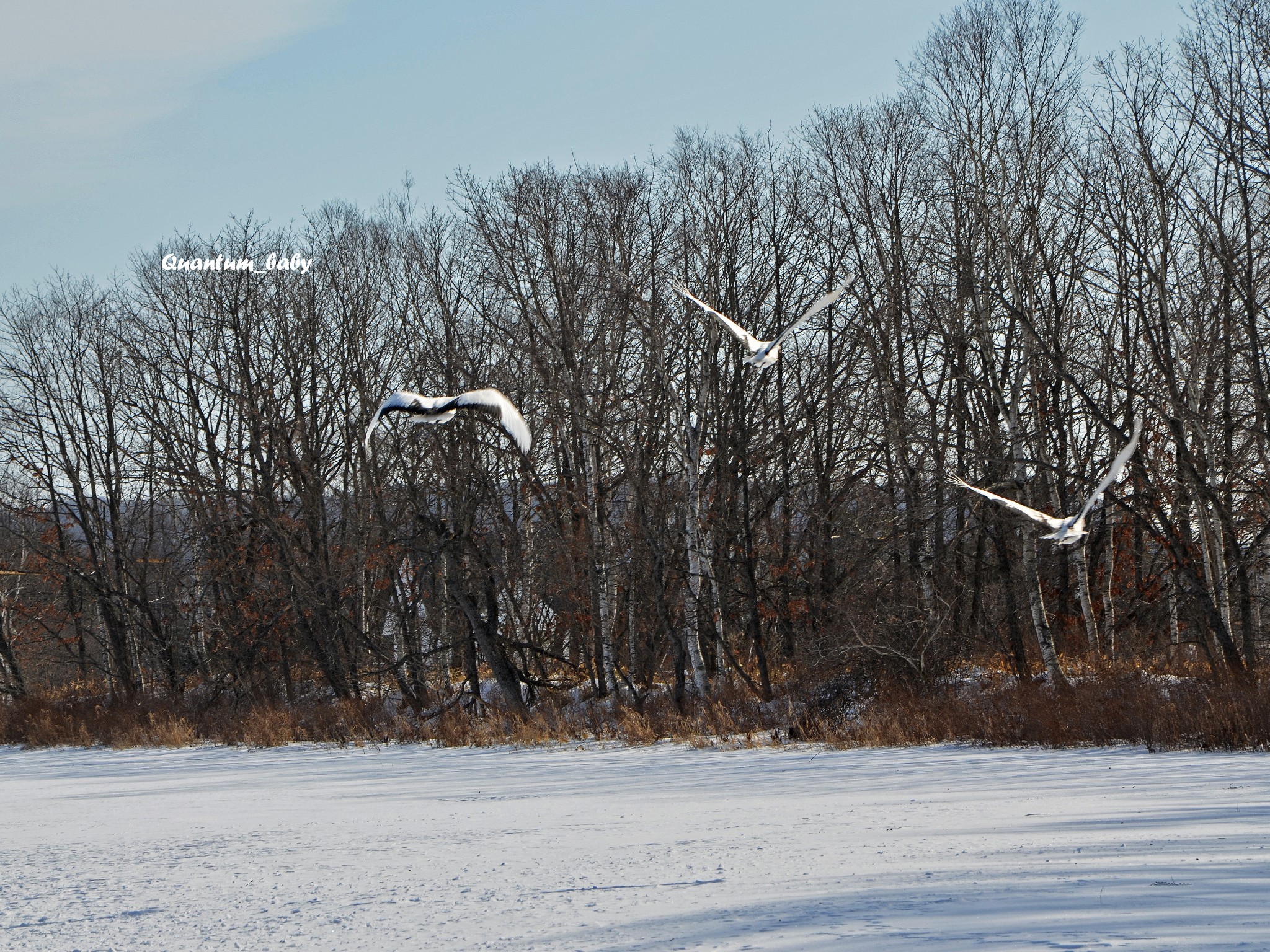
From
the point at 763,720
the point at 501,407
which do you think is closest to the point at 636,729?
the point at 763,720

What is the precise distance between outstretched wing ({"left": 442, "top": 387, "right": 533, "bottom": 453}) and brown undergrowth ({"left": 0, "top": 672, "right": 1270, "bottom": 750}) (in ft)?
24.7

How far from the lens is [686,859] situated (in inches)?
307

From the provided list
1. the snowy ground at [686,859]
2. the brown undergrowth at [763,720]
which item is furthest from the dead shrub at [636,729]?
the snowy ground at [686,859]

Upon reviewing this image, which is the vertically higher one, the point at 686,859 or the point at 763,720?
the point at 686,859

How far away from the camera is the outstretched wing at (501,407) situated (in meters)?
10.4

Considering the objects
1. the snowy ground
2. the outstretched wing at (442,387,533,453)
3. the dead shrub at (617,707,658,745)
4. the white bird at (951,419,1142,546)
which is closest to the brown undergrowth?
the dead shrub at (617,707,658,745)

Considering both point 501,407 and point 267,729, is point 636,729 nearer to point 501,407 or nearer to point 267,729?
point 267,729

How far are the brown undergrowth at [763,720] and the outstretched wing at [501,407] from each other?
7.54 meters

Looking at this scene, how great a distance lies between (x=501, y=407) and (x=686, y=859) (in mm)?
4418

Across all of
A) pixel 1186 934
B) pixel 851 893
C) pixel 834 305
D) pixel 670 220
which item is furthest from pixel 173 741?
pixel 1186 934

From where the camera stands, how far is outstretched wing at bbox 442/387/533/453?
10.4 m

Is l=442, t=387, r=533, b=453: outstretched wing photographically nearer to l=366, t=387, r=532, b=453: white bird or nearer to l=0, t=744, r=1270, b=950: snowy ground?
l=366, t=387, r=532, b=453: white bird

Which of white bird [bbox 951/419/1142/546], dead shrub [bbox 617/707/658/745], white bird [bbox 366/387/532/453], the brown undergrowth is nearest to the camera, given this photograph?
white bird [bbox 951/419/1142/546]

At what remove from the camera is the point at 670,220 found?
23.5 meters
